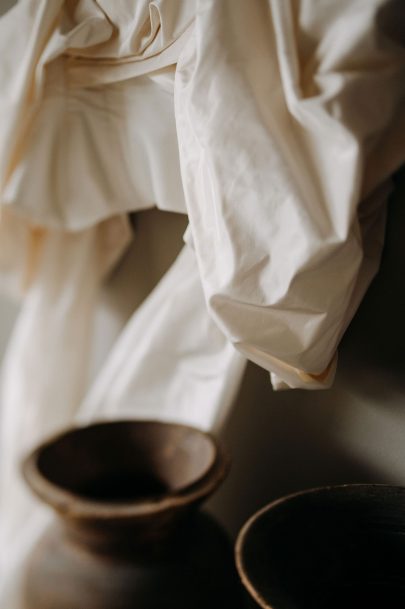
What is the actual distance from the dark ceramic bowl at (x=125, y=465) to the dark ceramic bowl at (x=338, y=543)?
→ 0.09 meters

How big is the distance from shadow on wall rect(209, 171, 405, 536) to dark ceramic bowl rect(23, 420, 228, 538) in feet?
0.27

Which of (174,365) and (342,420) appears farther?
(174,365)

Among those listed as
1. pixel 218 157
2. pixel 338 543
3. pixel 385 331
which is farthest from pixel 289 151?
pixel 338 543

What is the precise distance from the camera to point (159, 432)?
0.64 meters

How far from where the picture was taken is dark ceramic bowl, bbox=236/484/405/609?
427mm

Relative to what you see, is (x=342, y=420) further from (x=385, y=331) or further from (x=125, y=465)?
(x=125, y=465)

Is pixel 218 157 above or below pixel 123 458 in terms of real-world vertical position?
above

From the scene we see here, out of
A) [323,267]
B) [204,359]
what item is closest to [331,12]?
[323,267]

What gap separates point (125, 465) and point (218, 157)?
396 mm

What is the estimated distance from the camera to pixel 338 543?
0.46 m

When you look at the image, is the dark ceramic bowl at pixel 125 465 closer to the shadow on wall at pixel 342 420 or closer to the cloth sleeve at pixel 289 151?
the shadow on wall at pixel 342 420

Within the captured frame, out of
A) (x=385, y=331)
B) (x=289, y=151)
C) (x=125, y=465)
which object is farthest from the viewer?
(x=125, y=465)

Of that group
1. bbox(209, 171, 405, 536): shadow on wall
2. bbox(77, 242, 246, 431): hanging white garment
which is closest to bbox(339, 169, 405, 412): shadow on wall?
bbox(209, 171, 405, 536): shadow on wall

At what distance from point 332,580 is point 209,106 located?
1.20ft
